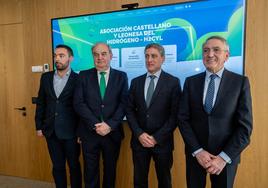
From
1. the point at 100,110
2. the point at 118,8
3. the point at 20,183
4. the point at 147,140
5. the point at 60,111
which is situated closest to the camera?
the point at 147,140

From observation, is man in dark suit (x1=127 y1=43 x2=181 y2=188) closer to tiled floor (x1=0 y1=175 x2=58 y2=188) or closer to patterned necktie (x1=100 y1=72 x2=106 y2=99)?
patterned necktie (x1=100 y1=72 x2=106 y2=99)

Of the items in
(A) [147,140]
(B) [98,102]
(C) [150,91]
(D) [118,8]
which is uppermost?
(D) [118,8]

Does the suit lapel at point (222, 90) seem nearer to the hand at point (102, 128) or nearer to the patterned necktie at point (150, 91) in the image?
the patterned necktie at point (150, 91)

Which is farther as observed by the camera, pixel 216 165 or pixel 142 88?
pixel 142 88

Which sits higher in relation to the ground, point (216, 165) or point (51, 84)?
point (51, 84)

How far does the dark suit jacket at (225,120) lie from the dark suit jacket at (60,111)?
1.24 metres

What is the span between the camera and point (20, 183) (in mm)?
3410

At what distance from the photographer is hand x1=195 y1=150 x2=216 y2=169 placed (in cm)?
180

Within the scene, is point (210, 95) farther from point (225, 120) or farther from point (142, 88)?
point (142, 88)

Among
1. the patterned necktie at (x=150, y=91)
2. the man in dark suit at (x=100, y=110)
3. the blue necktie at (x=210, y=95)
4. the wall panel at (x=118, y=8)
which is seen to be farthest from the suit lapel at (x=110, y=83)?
the blue necktie at (x=210, y=95)

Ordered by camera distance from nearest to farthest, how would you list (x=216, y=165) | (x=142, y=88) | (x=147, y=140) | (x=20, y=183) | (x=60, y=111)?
1. (x=216, y=165)
2. (x=147, y=140)
3. (x=142, y=88)
4. (x=60, y=111)
5. (x=20, y=183)

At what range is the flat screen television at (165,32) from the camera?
2357mm

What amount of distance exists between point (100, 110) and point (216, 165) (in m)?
1.14

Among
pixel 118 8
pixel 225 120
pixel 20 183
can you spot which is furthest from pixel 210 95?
pixel 20 183
